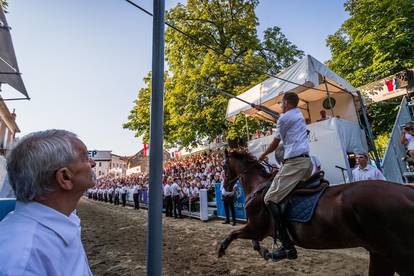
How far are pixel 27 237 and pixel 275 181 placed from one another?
3.60 meters

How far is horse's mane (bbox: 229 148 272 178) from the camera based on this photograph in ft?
15.9

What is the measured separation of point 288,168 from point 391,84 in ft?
30.1

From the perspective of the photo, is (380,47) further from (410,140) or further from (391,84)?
(410,140)

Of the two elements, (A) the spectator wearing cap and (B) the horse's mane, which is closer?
(B) the horse's mane

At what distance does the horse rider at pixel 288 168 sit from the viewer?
148 inches

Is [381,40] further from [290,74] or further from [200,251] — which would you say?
[200,251]

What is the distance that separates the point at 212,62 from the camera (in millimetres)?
15469

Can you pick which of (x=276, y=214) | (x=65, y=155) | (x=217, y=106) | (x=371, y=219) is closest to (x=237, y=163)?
(x=276, y=214)

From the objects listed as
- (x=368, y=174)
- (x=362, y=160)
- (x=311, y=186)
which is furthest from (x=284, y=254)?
(x=362, y=160)

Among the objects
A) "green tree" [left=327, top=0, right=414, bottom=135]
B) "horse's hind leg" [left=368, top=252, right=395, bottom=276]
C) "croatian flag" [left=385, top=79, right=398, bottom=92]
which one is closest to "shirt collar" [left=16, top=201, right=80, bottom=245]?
"horse's hind leg" [left=368, top=252, right=395, bottom=276]

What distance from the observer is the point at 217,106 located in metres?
15.2

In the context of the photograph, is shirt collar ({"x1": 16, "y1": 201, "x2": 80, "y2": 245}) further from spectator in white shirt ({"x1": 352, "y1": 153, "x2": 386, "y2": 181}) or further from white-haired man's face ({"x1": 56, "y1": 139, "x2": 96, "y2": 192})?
spectator in white shirt ({"x1": 352, "y1": 153, "x2": 386, "y2": 181})

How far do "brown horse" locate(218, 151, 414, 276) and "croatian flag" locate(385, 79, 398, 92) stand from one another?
904 centimetres

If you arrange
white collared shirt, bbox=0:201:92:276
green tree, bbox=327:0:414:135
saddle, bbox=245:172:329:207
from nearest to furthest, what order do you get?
white collared shirt, bbox=0:201:92:276, saddle, bbox=245:172:329:207, green tree, bbox=327:0:414:135
